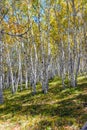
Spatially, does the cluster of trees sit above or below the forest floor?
above

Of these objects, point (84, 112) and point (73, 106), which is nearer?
point (84, 112)

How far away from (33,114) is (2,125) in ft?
6.48

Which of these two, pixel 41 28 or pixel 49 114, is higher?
pixel 41 28

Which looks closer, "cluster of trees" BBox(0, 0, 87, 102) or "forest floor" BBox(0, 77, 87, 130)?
"forest floor" BBox(0, 77, 87, 130)

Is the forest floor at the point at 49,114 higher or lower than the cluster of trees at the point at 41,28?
lower

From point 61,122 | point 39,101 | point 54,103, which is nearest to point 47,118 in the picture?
point 61,122

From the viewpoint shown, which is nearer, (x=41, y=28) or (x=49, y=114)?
(x=49, y=114)

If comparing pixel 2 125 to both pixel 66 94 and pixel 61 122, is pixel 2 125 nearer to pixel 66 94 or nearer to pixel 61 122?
pixel 61 122

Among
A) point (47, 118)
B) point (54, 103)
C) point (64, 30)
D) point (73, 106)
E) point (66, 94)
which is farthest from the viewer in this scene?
point (64, 30)

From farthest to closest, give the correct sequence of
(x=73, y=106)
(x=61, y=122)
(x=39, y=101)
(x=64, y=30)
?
(x=64, y=30), (x=39, y=101), (x=73, y=106), (x=61, y=122)

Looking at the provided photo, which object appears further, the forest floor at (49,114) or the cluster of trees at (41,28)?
the cluster of trees at (41,28)

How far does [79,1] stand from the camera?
1073 inches

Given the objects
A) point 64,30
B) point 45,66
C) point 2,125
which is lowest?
point 2,125

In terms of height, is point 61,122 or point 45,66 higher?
point 45,66
